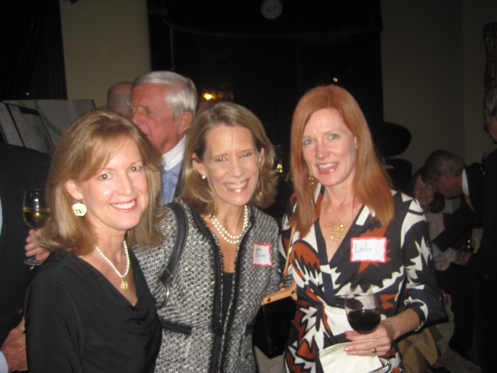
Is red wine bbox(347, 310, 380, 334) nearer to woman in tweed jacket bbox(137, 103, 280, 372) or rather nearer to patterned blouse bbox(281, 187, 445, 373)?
patterned blouse bbox(281, 187, 445, 373)

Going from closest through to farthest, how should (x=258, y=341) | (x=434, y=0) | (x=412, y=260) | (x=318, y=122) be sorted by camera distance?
(x=412, y=260) < (x=318, y=122) < (x=258, y=341) < (x=434, y=0)

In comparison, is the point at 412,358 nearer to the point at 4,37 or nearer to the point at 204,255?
the point at 204,255

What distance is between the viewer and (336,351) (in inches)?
54.8

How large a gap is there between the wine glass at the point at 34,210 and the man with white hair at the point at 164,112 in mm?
1059

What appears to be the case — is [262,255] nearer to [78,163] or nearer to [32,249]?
[78,163]

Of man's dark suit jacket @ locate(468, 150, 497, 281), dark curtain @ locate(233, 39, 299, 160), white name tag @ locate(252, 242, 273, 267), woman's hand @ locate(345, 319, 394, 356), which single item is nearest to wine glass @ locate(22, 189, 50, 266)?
white name tag @ locate(252, 242, 273, 267)

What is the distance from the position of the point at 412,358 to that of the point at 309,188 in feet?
3.38

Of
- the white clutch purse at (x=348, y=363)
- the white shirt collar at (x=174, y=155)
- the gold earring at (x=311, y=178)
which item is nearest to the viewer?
the white clutch purse at (x=348, y=363)

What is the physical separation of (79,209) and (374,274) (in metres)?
1.26

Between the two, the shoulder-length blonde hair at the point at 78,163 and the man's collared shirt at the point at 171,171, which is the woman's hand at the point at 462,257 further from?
the shoulder-length blonde hair at the point at 78,163

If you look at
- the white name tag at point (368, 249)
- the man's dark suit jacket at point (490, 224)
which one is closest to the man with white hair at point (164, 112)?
the white name tag at point (368, 249)

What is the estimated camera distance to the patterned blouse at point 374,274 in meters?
1.57

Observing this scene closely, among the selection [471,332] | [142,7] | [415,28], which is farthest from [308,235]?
[415,28]

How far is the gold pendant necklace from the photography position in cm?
168
